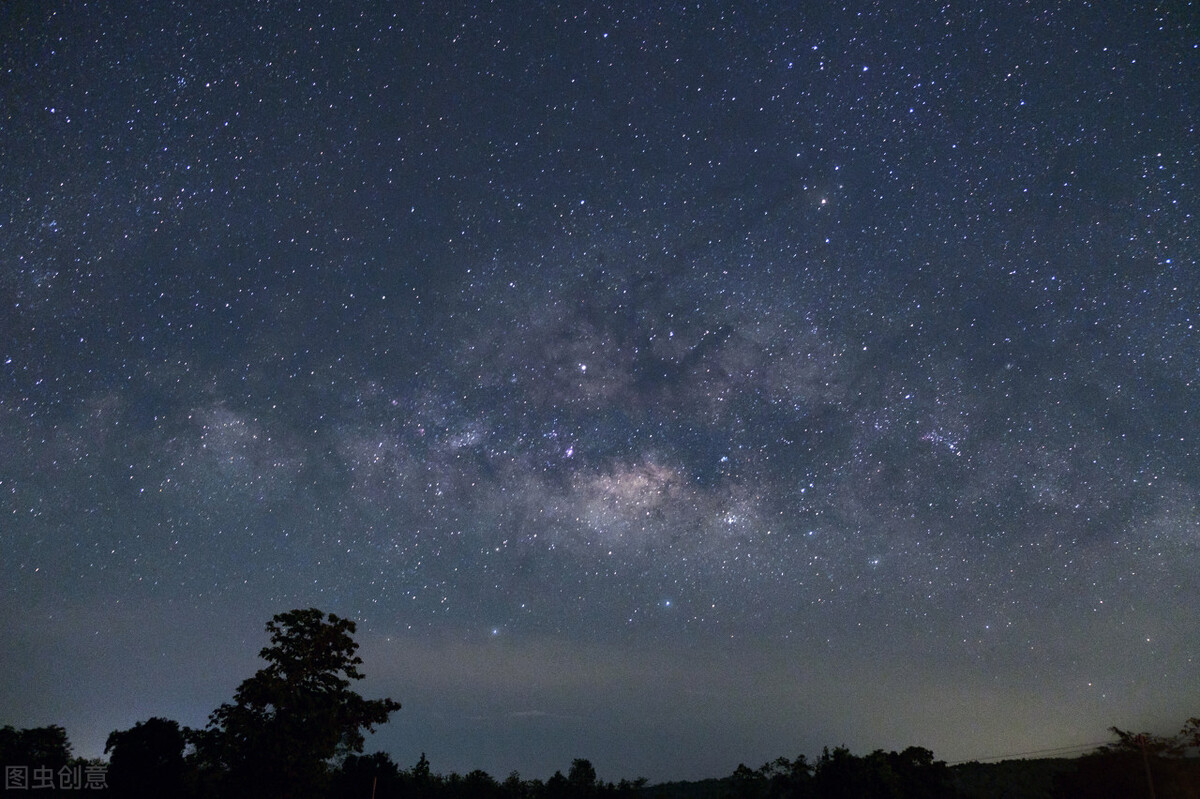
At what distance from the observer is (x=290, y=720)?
90.0 ft

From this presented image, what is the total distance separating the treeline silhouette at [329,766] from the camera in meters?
27.3

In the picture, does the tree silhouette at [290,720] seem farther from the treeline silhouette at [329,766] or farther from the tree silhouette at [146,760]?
the tree silhouette at [146,760]

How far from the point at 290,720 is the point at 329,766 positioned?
3822 mm

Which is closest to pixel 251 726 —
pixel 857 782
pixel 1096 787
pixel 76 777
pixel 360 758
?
pixel 76 777

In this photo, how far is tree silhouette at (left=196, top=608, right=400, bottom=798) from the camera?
2694 cm

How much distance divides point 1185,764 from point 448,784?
61.4 metres

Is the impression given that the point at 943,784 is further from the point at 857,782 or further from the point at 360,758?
the point at 360,758

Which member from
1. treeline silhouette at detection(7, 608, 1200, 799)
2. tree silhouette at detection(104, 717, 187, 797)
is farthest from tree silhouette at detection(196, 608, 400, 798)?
tree silhouette at detection(104, 717, 187, 797)

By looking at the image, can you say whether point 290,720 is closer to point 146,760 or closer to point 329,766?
point 329,766

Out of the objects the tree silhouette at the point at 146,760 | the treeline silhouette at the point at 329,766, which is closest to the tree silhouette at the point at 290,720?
the treeline silhouette at the point at 329,766

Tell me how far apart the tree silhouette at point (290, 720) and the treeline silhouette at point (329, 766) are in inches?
1.6

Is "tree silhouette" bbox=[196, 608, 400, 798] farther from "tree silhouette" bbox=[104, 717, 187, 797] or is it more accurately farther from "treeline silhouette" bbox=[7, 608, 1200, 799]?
"tree silhouette" bbox=[104, 717, 187, 797]

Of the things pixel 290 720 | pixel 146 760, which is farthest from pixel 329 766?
pixel 146 760

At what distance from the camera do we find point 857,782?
1817 inches
